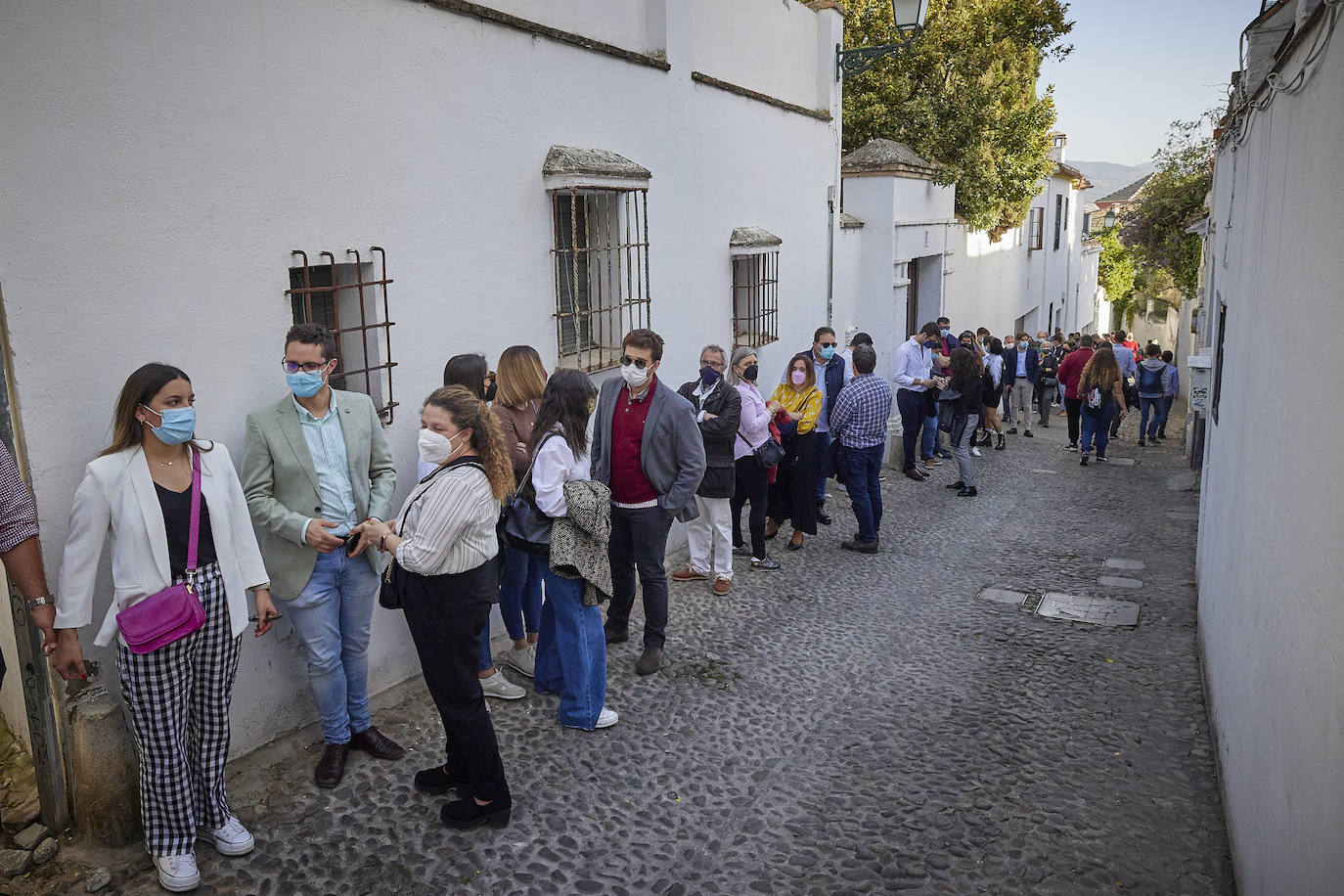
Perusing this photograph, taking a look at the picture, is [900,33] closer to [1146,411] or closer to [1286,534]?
[1146,411]

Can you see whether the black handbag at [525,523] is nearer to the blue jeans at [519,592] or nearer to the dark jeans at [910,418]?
the blue jeans at [519,592]

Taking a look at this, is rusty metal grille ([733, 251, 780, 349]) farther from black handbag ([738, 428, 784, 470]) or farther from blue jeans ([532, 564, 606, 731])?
blue jeans ([532, 564, 606, 731])

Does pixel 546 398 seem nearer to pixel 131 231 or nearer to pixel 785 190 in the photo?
pixel 131 231

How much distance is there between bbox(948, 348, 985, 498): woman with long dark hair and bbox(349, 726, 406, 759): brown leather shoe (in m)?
7.99

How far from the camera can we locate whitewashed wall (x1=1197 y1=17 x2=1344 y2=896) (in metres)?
2.76

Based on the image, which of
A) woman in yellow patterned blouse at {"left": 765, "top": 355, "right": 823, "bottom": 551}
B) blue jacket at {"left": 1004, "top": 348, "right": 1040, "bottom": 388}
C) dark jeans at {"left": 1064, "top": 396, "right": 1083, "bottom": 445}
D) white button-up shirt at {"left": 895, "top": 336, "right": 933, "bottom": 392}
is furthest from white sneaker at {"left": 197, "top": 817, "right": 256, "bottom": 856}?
blue jacket at {"left": 1004, "top": 348, "right": 1040, "bottom": 388}

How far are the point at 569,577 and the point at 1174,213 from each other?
18320 mm

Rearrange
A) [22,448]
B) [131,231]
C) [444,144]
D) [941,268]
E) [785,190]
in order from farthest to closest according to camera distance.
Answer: [941,268] < [785,190] < [444,144] < [131,231] < [22,448]

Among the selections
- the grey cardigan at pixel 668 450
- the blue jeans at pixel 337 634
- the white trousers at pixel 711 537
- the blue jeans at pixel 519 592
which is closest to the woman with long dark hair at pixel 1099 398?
the white trousers at pixel 711 537

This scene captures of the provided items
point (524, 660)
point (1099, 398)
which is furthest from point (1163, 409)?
point (524, 660)

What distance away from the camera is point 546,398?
5113mm

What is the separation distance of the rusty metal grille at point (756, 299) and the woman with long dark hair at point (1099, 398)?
493cm

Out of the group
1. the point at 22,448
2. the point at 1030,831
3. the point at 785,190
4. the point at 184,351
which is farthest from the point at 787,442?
the point at 22,448

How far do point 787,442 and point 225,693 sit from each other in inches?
213
